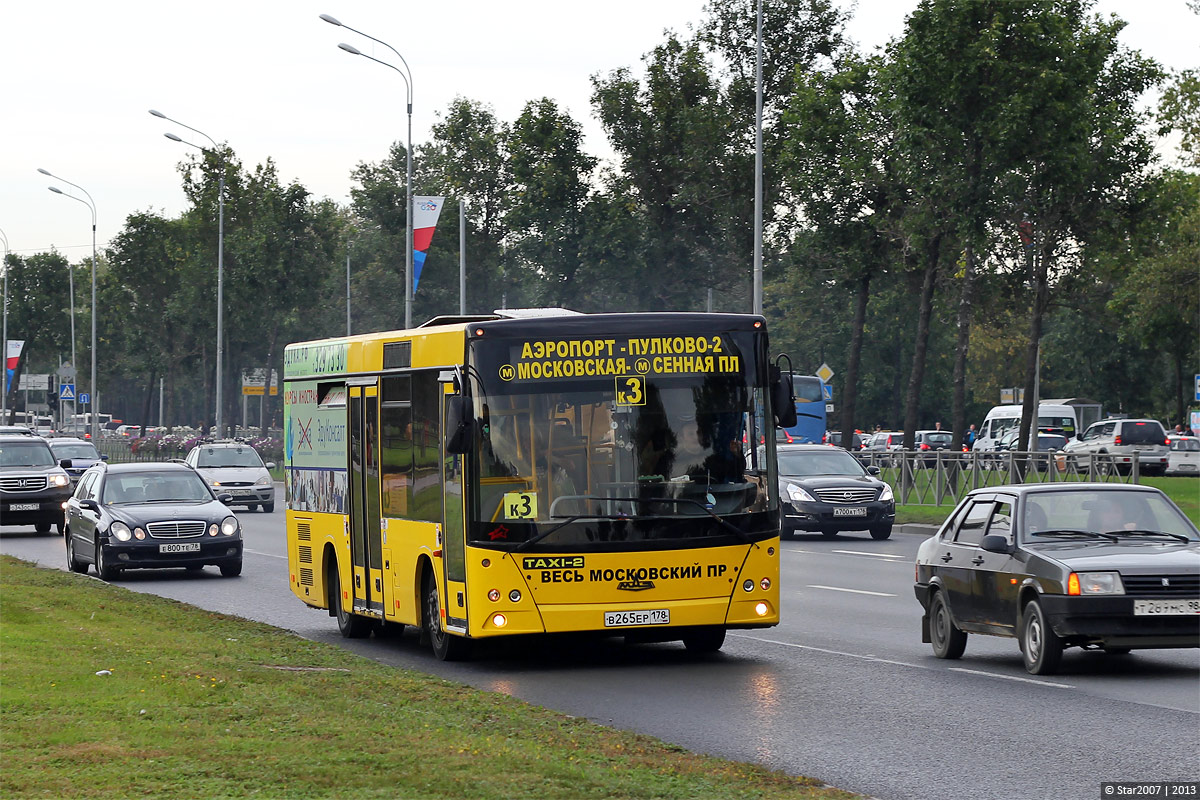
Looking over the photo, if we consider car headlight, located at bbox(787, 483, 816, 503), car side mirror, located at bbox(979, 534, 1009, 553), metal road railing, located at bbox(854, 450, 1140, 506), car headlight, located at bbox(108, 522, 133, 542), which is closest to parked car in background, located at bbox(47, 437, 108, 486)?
metal road railing, located at bbox(854, 450, 1140, 506)

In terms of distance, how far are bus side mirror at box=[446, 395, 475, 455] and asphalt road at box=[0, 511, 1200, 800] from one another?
1707mm

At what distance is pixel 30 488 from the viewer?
35.6m

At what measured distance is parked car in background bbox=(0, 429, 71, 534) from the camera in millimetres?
35375

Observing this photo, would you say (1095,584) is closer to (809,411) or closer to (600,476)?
(600,476)

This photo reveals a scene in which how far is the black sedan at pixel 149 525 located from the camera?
79.8 feet

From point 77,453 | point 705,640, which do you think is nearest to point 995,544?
point 705,640

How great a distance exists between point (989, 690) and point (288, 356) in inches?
358

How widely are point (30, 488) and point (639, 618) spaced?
24.7 metres

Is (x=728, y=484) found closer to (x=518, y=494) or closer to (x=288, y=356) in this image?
(x=518, y=494)

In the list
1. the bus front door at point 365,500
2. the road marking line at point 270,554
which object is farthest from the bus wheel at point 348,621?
the road marking line at point 270,554

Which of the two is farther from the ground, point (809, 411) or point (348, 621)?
point (809, 411)

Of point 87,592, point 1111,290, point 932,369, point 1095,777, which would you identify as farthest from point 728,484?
point 932,369

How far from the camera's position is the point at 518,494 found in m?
13.6

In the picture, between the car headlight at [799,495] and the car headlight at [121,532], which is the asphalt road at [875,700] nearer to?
the car headlight at [121,532]
